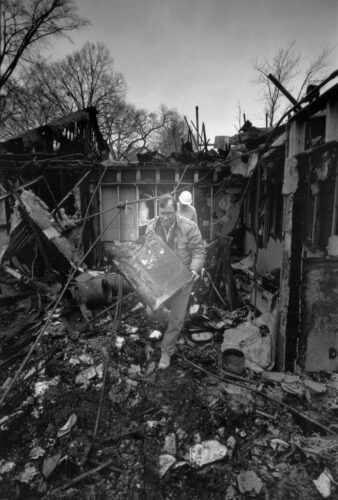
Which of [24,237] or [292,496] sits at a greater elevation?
[24,237]

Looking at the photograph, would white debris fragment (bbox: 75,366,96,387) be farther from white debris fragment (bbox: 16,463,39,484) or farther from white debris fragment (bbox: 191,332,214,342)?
white debris fragment (bbox: 191,332,214,342)

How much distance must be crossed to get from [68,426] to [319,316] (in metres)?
2.96

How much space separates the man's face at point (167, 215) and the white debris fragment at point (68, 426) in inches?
101

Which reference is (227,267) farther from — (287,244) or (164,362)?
(164,362)

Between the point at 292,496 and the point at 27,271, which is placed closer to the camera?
the point at 292,496

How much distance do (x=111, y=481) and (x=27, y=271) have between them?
19.2 ft

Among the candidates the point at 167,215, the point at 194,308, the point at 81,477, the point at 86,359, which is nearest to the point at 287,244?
the point at 167,215

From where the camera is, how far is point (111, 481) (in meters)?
2.04

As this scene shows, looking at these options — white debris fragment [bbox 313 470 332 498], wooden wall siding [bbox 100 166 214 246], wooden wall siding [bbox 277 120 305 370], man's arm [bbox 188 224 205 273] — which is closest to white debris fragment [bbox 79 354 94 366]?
man's arm [bbox 188 224 205 273]

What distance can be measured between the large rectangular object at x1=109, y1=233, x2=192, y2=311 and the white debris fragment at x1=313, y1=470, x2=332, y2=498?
2021mm

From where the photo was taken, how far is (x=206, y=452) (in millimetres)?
2240

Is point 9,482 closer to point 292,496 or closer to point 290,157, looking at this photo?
point 292,496

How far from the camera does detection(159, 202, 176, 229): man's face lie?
367cm

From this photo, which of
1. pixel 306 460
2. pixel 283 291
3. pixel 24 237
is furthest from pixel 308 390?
pixel 24 237
